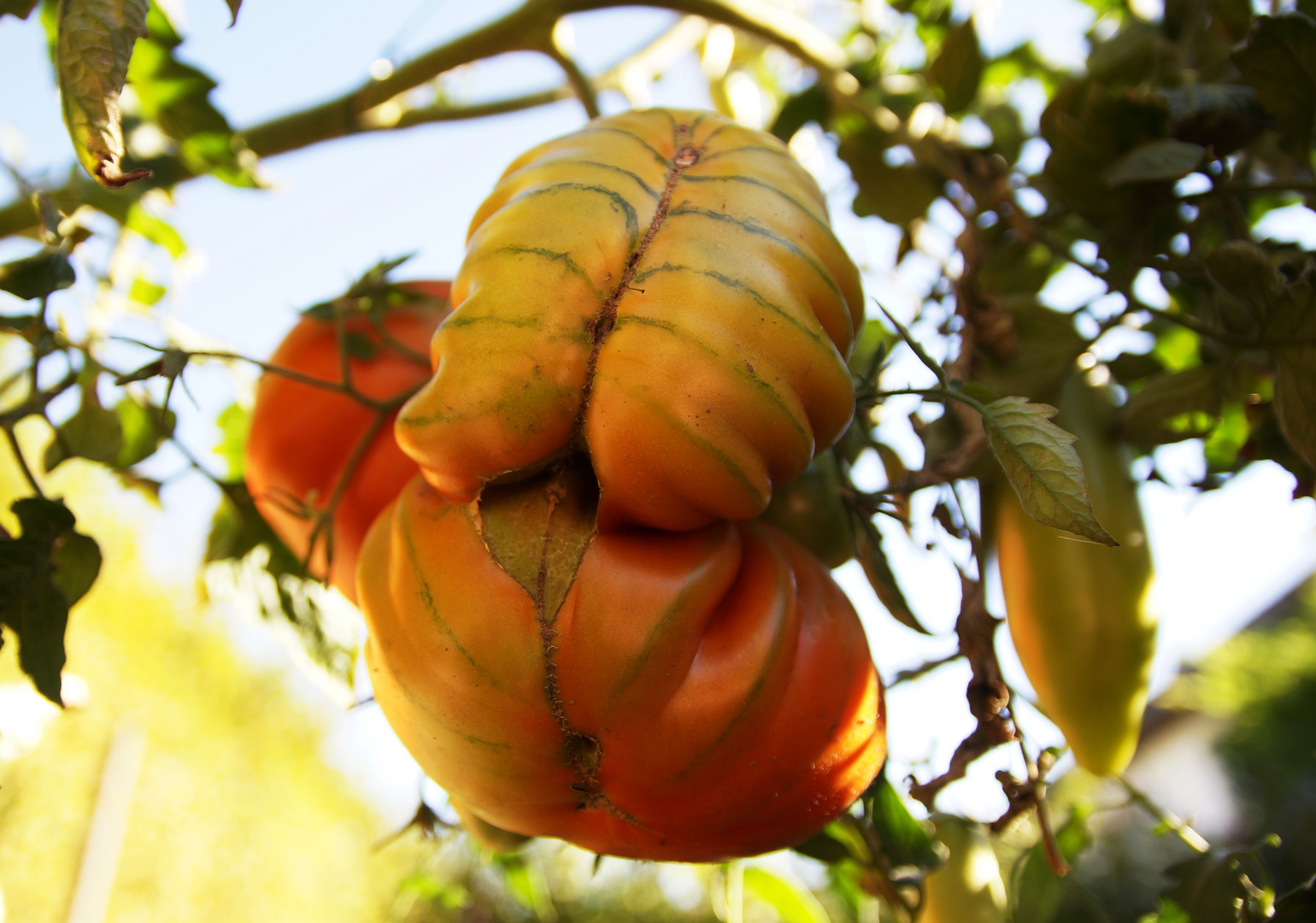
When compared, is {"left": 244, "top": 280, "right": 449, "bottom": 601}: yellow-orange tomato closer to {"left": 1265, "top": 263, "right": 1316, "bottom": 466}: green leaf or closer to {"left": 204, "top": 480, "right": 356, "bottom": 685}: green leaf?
{"left": 204, "top": 480, "right": 356, "bottom": 685}: green leaf

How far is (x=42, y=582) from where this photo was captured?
32cm

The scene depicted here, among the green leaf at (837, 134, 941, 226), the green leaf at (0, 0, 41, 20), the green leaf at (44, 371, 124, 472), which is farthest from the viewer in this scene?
the green leaf at (837, 134, 941, 226)

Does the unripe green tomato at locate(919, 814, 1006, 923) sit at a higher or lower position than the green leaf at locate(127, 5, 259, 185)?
lower

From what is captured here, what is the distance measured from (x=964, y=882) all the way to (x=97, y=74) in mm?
418

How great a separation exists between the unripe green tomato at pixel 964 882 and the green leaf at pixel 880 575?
0.15 m

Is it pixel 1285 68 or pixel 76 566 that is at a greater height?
pixel 1285 68

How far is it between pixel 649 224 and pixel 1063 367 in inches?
8.7

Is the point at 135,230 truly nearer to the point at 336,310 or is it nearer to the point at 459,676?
the point at 336,310

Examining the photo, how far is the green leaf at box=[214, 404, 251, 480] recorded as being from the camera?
544 millimetres

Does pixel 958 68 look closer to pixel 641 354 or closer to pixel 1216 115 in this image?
Result: pixel 1216 115

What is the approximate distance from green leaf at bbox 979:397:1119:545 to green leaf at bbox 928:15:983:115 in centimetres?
31

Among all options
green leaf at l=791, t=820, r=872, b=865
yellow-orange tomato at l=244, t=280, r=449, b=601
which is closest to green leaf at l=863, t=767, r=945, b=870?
green leaf at l=791, t=820, r=872, b=865

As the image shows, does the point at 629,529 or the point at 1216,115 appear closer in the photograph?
the point at 629,529

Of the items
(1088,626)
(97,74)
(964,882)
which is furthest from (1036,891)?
(97,74)
